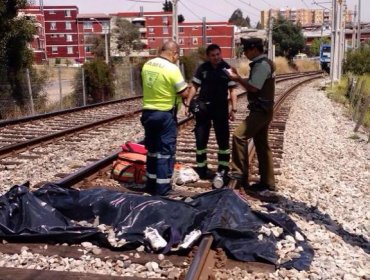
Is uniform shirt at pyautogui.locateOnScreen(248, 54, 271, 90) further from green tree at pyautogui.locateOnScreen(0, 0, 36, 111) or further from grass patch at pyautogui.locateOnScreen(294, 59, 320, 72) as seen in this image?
grass patch at pyautogui.locateOnScreen(294, 59, 320, 72)

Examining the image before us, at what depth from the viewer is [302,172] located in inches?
351

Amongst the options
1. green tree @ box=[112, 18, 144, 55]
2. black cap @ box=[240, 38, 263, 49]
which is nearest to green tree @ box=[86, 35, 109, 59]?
green tree @ box=[112, 18, 144, 55]

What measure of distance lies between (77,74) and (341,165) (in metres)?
17.6

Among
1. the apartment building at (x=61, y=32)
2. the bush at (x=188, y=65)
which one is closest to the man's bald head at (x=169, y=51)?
the bush at (x=188, y=65)

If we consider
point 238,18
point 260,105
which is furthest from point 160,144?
point 238,18

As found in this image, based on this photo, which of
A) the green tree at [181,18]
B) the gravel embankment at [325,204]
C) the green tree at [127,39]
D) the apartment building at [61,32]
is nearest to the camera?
the gravel embankment at [325,204]

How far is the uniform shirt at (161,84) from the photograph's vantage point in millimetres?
6473

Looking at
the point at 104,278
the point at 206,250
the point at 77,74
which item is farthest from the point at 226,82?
the point at 77,74

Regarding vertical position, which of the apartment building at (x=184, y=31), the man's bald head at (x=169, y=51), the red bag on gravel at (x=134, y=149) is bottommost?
the red bag on gravel at (x=134, y=149)

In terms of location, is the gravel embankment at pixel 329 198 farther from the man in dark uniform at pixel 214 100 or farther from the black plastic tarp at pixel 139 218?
the man in dark uniform at pixel 214 100

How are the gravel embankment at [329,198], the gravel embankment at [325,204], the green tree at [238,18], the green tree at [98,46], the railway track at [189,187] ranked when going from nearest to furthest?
the railway track at [189,187] → the gravel embankment at [325,204] → the gravel embankment at [329,198] → the green tree at [98,46] → the green tree at [238,18]

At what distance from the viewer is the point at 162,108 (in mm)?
6609

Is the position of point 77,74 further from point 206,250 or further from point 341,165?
point 206,250

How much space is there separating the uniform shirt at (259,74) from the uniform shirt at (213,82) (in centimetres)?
75
